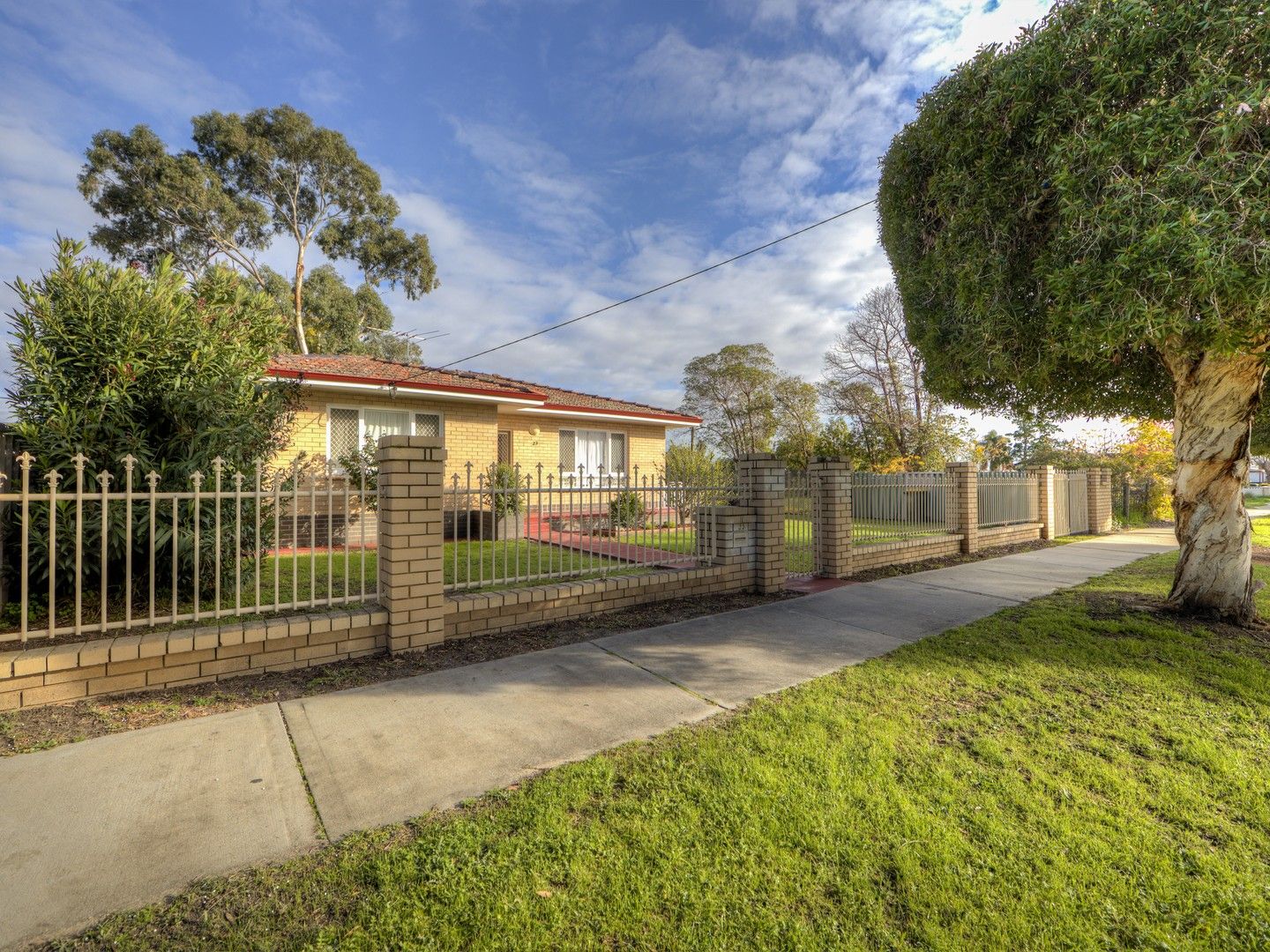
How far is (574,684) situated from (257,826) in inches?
80.2

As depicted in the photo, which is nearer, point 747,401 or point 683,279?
point 683,279

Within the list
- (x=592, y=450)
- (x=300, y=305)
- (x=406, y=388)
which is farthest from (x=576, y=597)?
(x=300, y=305)

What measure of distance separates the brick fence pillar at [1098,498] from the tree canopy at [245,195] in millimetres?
26806

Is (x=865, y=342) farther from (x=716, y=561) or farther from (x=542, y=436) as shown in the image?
(x=716, y=561)

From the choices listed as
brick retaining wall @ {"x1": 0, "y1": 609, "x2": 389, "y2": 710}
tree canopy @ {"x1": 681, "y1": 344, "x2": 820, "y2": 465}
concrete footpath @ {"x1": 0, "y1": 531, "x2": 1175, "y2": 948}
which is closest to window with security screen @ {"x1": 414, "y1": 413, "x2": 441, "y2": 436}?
brick retaining wall @ {"x1": 0, "y1": 609, "x2": 389, "y2": 710}

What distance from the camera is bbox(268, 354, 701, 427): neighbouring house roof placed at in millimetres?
11008

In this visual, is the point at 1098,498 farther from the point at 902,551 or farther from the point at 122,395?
the point at 122,395

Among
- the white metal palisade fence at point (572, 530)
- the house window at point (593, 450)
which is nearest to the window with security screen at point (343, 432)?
the white metal palisade fence at point (572, 530)

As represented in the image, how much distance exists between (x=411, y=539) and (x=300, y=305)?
77.6ft

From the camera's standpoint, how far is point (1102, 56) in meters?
4.26

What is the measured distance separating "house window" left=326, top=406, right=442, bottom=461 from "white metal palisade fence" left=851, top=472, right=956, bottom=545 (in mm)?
8613

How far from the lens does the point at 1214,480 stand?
5.55 metres

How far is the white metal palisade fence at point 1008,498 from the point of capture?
11.6 meters

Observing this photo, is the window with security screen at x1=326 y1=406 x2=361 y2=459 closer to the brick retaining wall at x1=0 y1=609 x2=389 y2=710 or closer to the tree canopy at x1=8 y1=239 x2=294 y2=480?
the tree canopy at x1=8 y1=239 x2=294 y2=480
